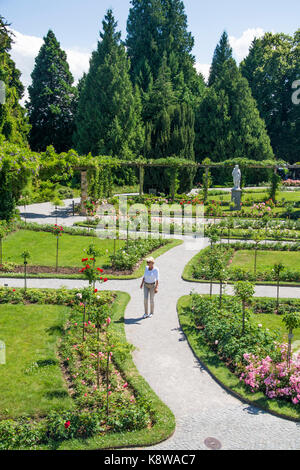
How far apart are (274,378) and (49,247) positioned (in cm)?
1141

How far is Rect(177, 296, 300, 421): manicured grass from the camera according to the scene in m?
6.29

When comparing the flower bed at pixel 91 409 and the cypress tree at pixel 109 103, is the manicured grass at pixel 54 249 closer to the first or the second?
the flower bed at pixel 91 409

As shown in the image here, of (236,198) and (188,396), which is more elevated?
(236,198)

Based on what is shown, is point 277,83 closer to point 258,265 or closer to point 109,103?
point 109,103

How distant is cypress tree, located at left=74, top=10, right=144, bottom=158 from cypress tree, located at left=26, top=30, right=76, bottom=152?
21.2ft

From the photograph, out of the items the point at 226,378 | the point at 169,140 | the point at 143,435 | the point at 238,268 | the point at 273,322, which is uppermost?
the point at 169,140

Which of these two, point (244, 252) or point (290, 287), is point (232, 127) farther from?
point (290, 287)

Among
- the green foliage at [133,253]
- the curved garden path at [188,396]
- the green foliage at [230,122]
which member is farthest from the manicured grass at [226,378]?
the green foliage at [230,122]

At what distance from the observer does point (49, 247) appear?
16.4m

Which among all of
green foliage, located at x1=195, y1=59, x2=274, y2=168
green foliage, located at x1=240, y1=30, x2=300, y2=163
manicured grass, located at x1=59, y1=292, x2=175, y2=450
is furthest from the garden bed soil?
green foliage, located at x1=240, y1=30, x2=300, y2=163

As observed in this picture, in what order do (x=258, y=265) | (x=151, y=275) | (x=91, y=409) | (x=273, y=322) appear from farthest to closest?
(x=258, y=265) → (x=151, y=275) → (x=273, y=322) → (x=91, y=409)

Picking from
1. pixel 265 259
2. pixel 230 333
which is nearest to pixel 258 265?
pixel 265 259

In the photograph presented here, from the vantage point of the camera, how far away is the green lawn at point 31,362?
6.36 metres
